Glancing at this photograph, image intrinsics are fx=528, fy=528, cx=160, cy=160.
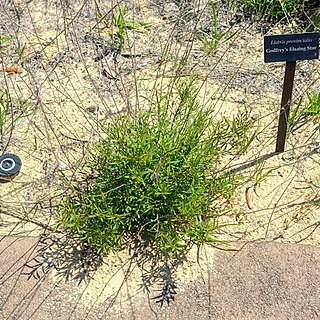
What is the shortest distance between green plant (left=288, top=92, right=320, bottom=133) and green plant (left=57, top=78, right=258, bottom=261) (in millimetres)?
698

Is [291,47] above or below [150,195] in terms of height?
above

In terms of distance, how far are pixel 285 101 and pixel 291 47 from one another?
0.30 m

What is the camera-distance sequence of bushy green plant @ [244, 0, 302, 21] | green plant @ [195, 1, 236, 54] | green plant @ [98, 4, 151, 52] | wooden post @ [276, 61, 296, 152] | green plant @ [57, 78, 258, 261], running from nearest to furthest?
1. green plant @ [57, 78, 258, 261]
2. wooden post @ [276, 61, 296, 152]
3. green plant @ [195, 1, 236, 54]
4. green plant @ [98, 4, 151, 52]
5. bushy green plant @ [244, 0, 302, 21]

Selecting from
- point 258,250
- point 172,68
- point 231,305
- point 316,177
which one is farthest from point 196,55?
point 231,305

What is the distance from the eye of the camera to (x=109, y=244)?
7.58ft

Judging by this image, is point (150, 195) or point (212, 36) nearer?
point (150, 195)

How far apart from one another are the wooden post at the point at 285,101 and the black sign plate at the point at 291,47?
6 cm

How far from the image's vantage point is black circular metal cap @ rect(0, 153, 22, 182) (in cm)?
276

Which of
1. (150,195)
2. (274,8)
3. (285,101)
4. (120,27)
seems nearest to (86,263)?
(150,195)

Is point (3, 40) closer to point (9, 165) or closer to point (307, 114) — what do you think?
point (9, 165)

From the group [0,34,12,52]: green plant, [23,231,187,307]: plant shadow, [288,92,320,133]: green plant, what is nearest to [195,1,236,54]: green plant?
[288,92,320,133]: green plant

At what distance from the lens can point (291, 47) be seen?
7.93 feet

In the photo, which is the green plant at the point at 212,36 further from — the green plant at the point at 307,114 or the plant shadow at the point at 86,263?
the plant shadow at the point at 86,263

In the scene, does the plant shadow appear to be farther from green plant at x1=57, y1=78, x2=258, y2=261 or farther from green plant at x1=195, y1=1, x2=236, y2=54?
green plant at x1=195, y1=1, x2=236, y2=54
